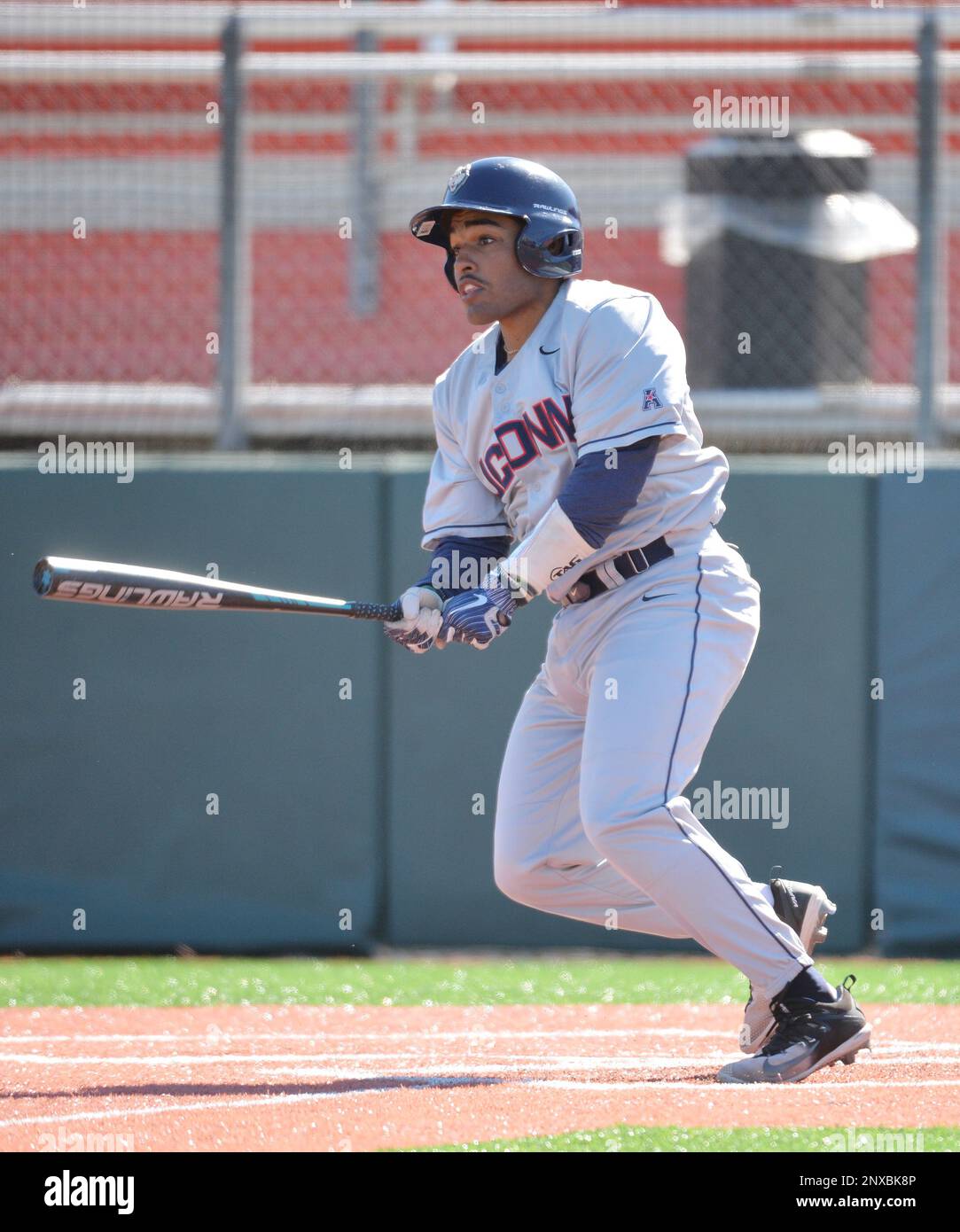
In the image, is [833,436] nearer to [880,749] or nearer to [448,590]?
[880,749]

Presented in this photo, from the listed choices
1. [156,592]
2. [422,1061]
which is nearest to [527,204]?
[156,592]

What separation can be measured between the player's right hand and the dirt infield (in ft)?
3.10

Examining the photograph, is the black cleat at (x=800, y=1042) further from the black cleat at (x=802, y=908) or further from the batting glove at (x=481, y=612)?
the batting glove at (x=481, y=612)

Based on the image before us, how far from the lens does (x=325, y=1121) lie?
3.34 m

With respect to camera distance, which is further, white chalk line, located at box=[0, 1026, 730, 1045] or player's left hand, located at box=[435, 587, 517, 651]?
white chalk line, located at box=[0, 1026, 730, 1045]

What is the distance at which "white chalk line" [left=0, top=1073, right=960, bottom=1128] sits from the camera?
11.4ft

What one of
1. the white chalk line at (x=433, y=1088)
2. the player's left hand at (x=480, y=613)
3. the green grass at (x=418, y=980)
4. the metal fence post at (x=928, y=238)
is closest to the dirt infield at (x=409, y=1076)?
the white chalk line at (x=433, y=1088)

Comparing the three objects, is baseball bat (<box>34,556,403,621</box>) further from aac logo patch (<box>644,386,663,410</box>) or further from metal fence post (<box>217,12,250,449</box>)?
metal fence post (<box>217,12,250,449</box>)

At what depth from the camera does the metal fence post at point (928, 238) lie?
6.23 meters

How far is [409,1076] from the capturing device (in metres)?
3.89

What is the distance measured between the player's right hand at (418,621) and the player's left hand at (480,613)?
0.30 ft

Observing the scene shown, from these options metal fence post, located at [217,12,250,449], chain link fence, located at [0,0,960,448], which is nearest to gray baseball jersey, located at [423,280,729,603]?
→ metal fence post, located at [217,12,250,449]
